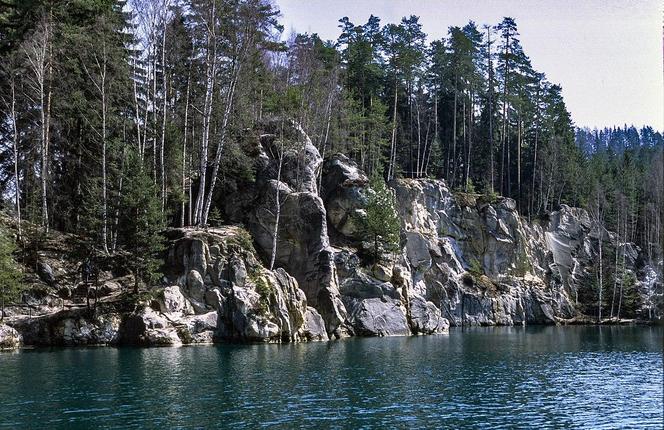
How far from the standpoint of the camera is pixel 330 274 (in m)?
47.3

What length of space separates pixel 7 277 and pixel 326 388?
21.5 m

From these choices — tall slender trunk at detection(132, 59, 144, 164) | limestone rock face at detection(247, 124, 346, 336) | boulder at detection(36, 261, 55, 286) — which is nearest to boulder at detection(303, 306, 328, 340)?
limestone rock face at detection(247, 124, 346, 336)

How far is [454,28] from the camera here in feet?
261

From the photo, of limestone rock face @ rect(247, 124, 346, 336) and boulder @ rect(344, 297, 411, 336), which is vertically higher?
limestone rock face @ rect(247, 124, 346, 336)

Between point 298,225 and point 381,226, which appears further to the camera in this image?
Result: point 381,226

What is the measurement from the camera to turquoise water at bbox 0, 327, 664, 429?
A: 17594 millimetres

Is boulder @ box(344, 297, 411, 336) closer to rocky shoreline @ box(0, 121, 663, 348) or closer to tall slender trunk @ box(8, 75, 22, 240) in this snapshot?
rocky shoreline @ box(0, 121, 663, 348)

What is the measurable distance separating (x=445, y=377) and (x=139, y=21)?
34539mm

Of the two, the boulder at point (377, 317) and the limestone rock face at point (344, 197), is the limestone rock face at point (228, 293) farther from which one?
the limestone rock face at point (344, 197)

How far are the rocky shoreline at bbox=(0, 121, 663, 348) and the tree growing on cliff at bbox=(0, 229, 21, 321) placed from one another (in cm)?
170

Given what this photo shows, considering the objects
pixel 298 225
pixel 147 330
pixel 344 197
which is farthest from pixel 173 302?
pixel 344 197

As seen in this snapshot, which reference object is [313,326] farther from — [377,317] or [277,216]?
[277,216]

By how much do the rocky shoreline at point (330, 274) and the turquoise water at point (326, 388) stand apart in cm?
335

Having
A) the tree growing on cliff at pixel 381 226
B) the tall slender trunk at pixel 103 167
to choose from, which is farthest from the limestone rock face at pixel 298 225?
the tall slender trunk at pixel 103 167
